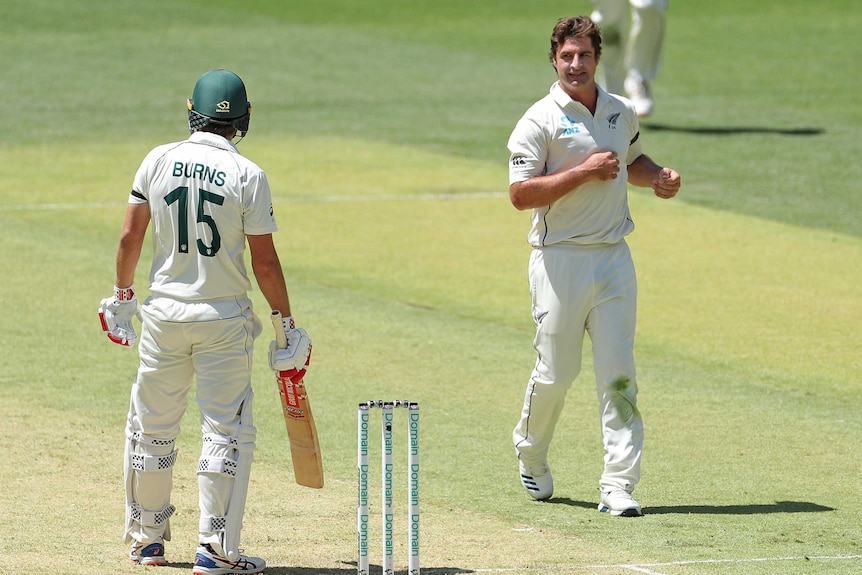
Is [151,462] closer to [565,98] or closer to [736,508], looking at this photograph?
[565,98]

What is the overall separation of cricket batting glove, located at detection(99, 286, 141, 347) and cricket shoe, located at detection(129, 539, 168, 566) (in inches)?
35.9

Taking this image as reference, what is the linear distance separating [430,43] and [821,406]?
19.8m

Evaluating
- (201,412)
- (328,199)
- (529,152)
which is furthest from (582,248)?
(328,199)

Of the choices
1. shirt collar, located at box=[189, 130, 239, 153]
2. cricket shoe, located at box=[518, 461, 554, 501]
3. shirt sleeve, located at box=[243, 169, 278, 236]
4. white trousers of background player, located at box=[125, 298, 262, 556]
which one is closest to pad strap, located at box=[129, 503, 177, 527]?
white trousers of background player, located at box=[125, 298, 262, 556]

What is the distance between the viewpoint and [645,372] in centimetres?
1087

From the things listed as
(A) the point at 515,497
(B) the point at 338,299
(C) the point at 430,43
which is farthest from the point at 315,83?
(A) the point at 515,497

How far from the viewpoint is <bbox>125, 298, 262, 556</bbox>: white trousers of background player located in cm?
643

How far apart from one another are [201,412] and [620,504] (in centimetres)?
223

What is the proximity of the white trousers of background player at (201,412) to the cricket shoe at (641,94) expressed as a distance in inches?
627

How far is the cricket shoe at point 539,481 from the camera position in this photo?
7.92m

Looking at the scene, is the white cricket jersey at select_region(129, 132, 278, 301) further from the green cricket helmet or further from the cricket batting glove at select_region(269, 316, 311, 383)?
the cricket batting glove at select_region(269, 316, 311, 383)

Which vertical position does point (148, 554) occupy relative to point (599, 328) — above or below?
below

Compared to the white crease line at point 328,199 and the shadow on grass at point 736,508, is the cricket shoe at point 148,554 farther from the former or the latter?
the white crease line at point 328,199

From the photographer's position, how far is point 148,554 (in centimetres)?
663
